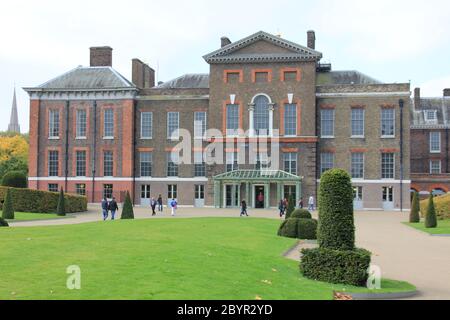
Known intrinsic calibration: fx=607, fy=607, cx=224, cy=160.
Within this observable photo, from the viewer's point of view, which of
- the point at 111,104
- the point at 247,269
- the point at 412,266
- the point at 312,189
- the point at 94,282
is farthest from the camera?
the point at 111,104

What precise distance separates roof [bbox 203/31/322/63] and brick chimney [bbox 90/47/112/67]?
11173mm

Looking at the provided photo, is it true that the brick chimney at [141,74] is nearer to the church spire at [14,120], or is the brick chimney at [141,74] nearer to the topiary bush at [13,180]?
the topiary bush at [13,180]

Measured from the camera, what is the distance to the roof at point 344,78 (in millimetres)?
55719

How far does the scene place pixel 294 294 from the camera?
41.9 feet

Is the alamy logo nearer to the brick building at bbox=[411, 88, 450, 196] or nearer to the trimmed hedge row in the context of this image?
the trimmed hedge row

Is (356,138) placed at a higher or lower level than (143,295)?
higher

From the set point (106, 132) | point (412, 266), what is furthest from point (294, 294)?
point (106, 132)

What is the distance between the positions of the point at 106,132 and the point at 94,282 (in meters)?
43.8

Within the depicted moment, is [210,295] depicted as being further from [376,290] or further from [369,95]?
[369,95]

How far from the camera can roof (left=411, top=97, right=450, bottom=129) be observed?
63.6 m

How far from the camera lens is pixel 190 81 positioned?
193 feet

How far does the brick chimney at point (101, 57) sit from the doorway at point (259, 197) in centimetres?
1903

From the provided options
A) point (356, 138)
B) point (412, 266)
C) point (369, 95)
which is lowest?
point (412, 266)

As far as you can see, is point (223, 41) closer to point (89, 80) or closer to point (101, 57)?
point (101, 57)
